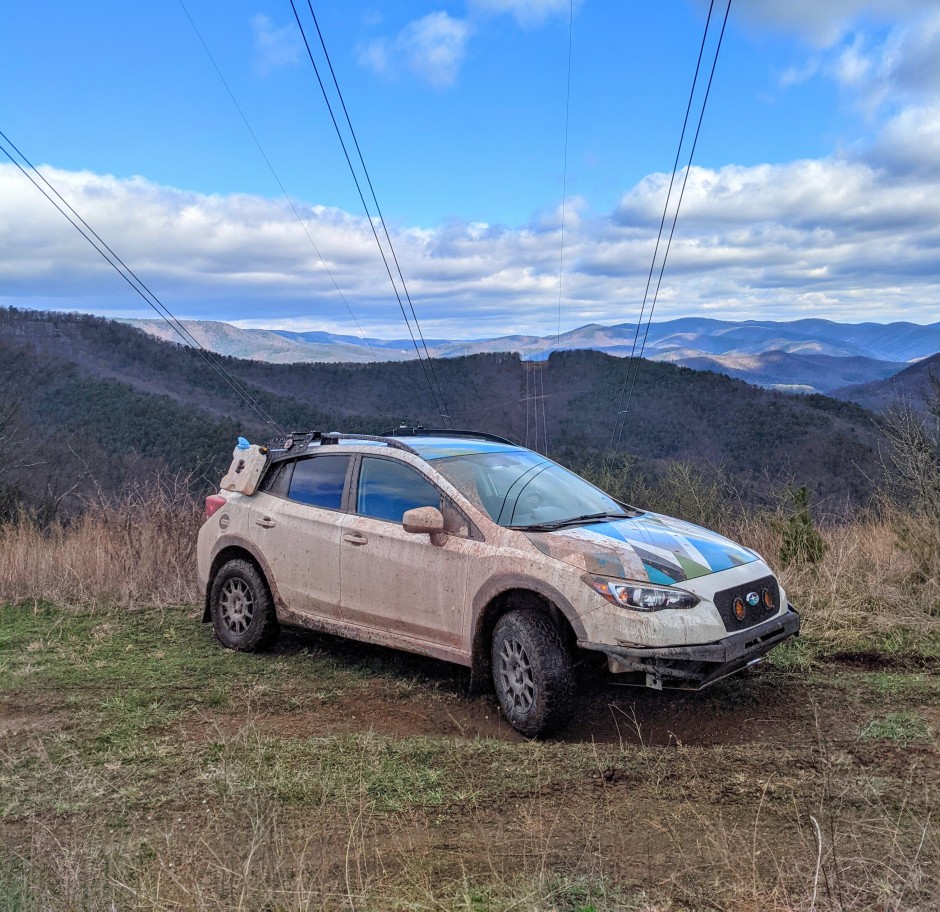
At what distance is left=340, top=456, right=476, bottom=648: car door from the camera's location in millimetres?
5430

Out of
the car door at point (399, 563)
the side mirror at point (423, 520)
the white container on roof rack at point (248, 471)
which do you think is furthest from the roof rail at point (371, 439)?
the side mirror at point (423, 520)

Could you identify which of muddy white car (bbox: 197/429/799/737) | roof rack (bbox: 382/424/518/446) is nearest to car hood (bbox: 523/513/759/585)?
muddy white car (bbox: 197/429/799/737)

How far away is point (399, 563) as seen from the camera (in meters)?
5.73

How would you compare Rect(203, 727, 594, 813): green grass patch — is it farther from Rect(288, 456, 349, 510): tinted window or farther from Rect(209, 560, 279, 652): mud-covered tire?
Rect(288, 456, 349, 510): tinted window

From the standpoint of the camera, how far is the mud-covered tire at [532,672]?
4770mm

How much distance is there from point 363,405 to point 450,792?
2513 inches

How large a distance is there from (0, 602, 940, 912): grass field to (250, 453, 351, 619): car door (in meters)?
0.60

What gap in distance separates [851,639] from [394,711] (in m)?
3.62

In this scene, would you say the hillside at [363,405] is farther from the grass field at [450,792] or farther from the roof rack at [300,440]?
the grass field at [450,792]

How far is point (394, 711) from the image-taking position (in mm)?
5512

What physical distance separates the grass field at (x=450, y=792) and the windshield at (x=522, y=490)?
1188 millimetres

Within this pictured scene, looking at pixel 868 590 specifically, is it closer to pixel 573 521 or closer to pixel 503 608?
pixel 573 521

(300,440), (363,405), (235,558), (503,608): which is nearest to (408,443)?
(300,440)

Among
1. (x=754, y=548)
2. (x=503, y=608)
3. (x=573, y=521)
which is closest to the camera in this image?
(x=503, y=608)
